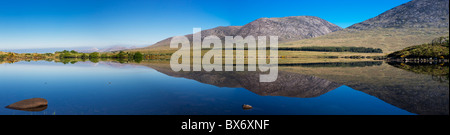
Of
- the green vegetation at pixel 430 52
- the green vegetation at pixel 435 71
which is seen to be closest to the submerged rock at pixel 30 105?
the green vegetation at pixel 435 71

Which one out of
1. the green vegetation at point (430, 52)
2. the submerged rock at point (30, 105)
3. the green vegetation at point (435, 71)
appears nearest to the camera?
the submerged rock at point (30, 105)

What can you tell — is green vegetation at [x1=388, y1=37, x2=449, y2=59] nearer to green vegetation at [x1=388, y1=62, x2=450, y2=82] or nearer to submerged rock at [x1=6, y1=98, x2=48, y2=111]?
green vegetation at [x1=388, y1=62, x2=450, y2=82]

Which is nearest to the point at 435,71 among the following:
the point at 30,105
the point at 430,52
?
the point at 30,105

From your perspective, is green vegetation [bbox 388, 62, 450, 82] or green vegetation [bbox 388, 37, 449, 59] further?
green vegetation [bbox 388, 37, 449, 59]

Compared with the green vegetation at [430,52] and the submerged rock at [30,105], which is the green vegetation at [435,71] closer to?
the submerged rock at [30,105]

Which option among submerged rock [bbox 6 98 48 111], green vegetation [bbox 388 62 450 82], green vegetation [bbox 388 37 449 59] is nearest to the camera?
submerged rock [bbox 6 98 48 111]

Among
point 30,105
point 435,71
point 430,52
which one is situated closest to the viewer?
point 30,105

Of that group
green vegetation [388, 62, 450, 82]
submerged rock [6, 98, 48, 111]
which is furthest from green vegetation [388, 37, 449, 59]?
submerged rock [6, 98, 48, 111]

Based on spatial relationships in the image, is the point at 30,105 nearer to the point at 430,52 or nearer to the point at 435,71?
the point at 435,71

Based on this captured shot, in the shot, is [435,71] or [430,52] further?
[430,52]
